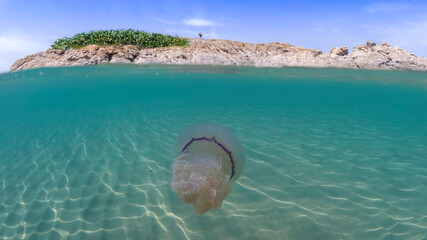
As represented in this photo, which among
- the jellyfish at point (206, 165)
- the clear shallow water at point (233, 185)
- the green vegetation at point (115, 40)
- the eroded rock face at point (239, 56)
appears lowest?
the clear shallow water at point (233, 185)

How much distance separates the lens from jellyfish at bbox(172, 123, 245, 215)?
337 centimetres

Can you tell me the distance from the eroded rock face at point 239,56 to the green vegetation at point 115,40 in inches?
133

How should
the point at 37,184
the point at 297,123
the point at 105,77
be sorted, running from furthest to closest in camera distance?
the point at 105,77 → the point at 297,123 → the point at 37,184

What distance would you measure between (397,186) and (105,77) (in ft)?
155

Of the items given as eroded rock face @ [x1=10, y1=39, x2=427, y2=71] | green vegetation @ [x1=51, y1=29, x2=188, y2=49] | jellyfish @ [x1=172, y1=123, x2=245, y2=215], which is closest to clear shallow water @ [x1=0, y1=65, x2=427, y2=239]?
jellyfish @ [x1=172, y1=123, x2=245, y2=215]

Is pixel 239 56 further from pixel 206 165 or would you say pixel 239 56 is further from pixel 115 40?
pixel 206 165

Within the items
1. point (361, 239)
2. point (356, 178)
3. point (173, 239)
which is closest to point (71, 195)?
point (173, 239)

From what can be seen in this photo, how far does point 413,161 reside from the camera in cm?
660

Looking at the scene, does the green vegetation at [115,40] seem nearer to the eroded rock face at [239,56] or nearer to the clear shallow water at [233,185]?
the eroded rock face at [239,56]

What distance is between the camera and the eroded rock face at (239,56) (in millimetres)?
42312

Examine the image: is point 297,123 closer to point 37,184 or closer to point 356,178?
point 356,178

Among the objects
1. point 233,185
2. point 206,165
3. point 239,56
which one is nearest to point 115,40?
point 239,56

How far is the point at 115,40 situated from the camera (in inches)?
1901

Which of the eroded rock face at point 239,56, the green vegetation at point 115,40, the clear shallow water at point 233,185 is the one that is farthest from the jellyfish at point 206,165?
the green vegetation at point 115,40
